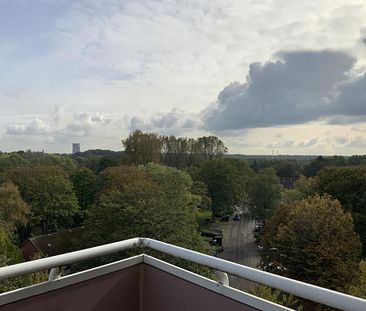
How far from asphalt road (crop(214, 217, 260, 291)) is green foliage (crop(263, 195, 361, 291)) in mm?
6490

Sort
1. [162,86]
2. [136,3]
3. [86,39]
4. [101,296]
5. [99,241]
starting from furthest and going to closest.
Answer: [162,86]
[99,241]
[86,39]
[136,3]
[101,296]

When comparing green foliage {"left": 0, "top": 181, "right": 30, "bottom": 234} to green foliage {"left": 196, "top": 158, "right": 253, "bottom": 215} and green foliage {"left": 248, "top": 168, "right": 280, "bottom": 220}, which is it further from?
green foliage {"left": 248, "top": 168, "right": 280, "bottom": 220}

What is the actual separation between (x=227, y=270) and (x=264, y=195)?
30828mm

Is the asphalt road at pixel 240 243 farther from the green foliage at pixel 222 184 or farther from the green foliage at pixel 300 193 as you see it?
the green foliage at pixel 300 193

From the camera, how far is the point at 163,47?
11.3 metres

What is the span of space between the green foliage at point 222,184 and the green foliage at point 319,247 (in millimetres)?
19001

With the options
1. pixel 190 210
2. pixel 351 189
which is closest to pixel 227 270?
pixel 190 210

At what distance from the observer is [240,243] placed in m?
30.2

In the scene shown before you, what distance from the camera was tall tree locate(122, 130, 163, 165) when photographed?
121 ft

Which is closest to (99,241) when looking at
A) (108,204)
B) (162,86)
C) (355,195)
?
(108,204)

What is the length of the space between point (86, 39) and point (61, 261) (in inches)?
350

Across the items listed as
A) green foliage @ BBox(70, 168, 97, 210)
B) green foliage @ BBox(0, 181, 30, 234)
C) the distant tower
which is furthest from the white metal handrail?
the distant tower

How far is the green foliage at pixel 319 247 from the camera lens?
13.8 meters

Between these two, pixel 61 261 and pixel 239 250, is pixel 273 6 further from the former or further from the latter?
pixel 239 250
